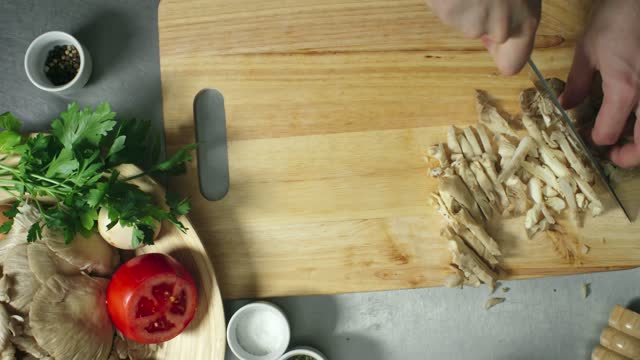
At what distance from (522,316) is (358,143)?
632 millimetres

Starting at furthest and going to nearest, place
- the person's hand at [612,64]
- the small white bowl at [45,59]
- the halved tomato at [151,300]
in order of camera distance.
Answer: the small white bowl at [45,59], the halved tomato at [151,300], the person's hand at [612,64]

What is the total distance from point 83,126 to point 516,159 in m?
1.02

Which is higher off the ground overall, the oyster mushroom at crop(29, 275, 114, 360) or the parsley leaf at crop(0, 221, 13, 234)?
the parsley leaf at crop(0, 221, 13, 234)

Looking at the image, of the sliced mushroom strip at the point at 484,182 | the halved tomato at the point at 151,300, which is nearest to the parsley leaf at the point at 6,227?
the halved tomato at the point at 151,300

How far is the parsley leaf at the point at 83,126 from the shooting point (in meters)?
1.12

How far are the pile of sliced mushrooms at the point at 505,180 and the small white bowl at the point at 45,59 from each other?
92 centimetres

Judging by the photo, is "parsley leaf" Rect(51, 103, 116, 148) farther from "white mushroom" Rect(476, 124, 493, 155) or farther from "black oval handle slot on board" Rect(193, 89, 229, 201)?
"white mushroom" Rect(476, 124, 493, 155)

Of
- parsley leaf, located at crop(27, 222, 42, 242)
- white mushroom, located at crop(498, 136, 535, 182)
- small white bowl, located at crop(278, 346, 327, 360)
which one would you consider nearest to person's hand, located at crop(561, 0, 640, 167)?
white mushroom, located at crop(498, 136, 535, 182)

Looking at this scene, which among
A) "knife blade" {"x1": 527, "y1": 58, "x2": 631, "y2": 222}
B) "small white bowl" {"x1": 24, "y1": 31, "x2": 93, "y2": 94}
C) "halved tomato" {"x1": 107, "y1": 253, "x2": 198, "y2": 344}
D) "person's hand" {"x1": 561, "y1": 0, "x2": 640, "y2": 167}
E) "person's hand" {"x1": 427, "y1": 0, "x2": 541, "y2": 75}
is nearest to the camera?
"person's hand" {"x1": 427, "y1": 0, "x2": 541, "y2": 75}

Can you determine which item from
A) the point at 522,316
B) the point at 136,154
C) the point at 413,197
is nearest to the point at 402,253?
the point at 413,197

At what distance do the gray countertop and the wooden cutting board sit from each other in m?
0.09

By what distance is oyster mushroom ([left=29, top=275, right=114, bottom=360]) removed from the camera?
104 cm

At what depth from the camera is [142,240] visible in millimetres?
1102

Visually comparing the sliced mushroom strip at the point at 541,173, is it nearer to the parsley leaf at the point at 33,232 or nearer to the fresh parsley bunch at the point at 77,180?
the fresh parsley bunch at the point at 77,180
